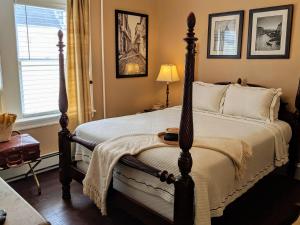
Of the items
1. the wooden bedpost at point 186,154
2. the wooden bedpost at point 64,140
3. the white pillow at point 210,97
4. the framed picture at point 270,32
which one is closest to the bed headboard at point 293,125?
the framed picture at point 270,32

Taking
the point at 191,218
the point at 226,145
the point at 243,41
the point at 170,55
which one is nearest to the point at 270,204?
the point at 226,145

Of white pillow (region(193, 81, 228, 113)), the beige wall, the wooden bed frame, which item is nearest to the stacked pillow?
white pillow (region(193, 81, 228, 113))

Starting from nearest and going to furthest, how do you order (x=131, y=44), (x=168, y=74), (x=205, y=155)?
(x=205, y=155), (x=168, y=74), (x=131, y=44)

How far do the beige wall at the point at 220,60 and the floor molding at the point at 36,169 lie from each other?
2.12m

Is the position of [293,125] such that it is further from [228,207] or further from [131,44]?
[131,44]

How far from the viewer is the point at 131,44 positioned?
13.8 ft

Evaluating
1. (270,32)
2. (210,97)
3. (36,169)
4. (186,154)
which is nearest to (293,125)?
(210,97)

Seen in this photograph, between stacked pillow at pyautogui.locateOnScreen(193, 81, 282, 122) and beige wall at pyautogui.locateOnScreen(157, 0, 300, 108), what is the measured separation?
31 cm

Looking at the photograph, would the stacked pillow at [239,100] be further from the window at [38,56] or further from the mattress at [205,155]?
the window at [38,56]

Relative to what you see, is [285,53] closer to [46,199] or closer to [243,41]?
[243,41]

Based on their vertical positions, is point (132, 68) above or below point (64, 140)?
above

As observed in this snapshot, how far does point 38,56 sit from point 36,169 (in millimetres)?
1366

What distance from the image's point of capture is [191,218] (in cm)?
168

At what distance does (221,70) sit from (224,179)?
87.8 inches
